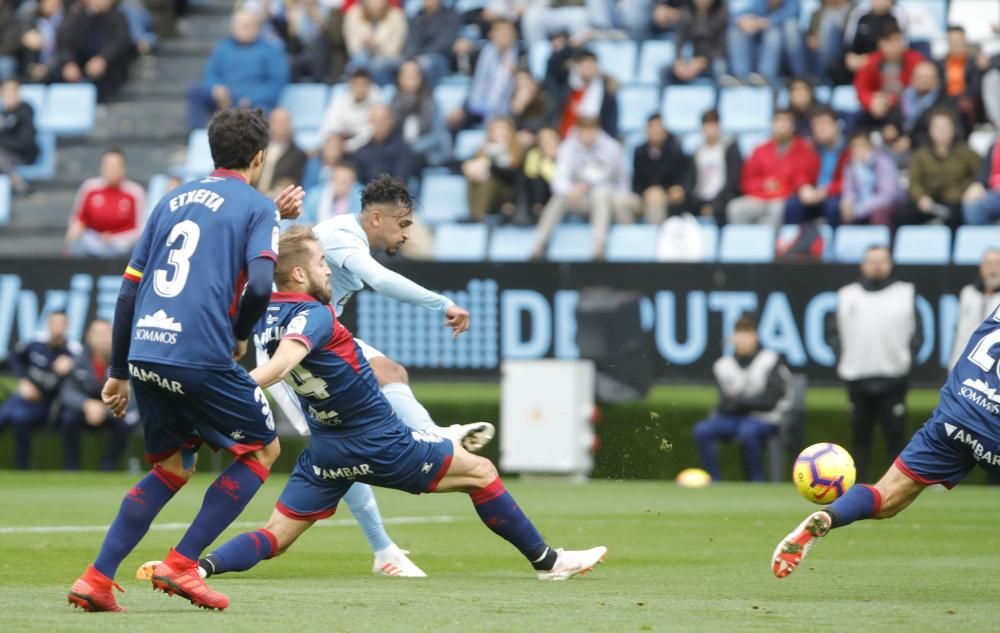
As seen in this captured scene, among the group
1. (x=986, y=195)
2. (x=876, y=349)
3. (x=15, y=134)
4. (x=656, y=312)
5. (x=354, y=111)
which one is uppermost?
(x=354, y=111)

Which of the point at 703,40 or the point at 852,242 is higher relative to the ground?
the point at 703,40

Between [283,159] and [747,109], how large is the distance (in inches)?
211

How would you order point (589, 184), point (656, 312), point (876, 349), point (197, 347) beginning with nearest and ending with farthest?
1. point (197, 347)
2. point (876, 349)
3. point (656, 312)
4. point (589, 184)

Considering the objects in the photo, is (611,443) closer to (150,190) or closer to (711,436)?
(711,436)

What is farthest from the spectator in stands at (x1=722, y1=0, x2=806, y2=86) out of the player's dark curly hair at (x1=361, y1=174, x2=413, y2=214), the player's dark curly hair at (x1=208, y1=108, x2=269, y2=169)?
the player's dark curly hair at (x1=208, y1=108, x2=269, y2=169)

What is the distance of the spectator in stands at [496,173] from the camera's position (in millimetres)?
20516

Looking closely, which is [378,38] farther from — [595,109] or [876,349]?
[876,349]

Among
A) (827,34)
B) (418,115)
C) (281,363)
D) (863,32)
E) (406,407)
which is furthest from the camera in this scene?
(418,115)

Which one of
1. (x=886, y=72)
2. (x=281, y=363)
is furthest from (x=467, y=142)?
(x=281, y=363)

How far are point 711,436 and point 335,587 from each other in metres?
9.77

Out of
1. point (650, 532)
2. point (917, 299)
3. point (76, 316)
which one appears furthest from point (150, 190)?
point (650, 532)

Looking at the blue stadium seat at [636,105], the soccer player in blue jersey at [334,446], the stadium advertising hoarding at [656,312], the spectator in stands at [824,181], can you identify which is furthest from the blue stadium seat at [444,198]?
the soccer player in blue jersey at [334,446]

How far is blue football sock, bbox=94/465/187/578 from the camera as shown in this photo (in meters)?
7.26

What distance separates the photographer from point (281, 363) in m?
7.76
